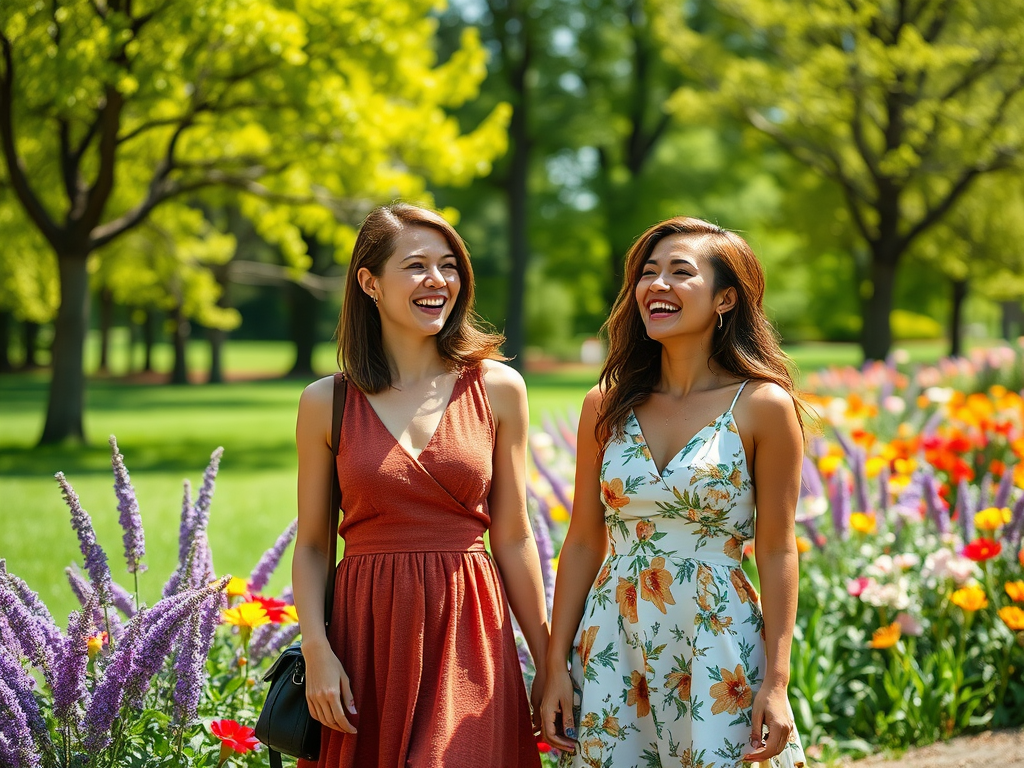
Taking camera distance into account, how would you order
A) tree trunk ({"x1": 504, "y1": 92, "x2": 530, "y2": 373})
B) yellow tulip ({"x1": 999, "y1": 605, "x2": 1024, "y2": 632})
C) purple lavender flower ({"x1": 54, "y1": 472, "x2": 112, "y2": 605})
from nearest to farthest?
1. purple lavender flower ({"x1": 54, "y1": 472, "x2": 112, "y2": 605})
2. yellow tulip ({"x1": 999, "y1": 605, "x2": 1024, "y2": 632})
3. tree trunk ({"x1": 504, "y1": 92, "x2": 530, "y2": 373})

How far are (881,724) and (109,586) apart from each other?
2887 mm

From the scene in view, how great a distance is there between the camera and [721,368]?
269cm

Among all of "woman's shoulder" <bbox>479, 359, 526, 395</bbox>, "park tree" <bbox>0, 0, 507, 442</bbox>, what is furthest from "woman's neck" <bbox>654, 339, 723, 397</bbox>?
"park tree" <bbox>0, 0, 507, 442</bbox>

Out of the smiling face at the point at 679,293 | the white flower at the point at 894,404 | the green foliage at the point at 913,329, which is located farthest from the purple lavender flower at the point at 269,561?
the green foliage at the point at 913,329

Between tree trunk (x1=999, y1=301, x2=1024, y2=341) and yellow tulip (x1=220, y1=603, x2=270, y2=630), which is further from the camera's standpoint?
tree trunk (x1=999, y1=301, x2=1024, y2=341)

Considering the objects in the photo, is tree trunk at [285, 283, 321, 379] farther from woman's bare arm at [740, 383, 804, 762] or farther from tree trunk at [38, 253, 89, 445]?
woman's bare arm at [740, 383, 804, 762]

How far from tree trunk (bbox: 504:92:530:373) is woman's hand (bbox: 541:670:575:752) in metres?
23.4

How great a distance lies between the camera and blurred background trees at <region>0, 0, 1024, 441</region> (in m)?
10.7

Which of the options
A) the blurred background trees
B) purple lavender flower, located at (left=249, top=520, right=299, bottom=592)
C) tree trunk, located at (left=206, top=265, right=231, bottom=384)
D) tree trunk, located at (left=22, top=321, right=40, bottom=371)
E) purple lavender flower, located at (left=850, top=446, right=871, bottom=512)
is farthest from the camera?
tree trunk, located at (left=22, top=321, right=40, bottom=371)

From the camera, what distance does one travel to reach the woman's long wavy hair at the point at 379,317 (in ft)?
8.76

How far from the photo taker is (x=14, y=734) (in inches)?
97.8

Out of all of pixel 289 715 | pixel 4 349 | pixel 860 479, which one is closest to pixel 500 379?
pixel 289 715

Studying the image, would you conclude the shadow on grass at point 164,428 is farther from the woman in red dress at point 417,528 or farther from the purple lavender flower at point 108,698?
the woman in red dress at point 417,528

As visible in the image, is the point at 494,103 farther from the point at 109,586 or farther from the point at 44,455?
the point at 109,586
